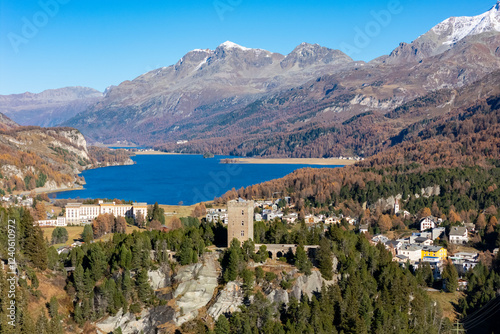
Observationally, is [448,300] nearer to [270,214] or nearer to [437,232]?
[437,232]

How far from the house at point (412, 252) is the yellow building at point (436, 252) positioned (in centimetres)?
88

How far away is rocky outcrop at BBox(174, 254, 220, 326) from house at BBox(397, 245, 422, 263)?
34643 mm

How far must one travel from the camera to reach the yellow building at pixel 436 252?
81.9 metres

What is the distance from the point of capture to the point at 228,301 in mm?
55344

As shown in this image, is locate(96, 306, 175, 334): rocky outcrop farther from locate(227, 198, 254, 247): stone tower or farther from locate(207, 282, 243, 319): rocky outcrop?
locate(227, 198, 254, 247): stone tower

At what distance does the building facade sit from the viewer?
4245 inches

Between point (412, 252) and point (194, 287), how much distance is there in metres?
38.2

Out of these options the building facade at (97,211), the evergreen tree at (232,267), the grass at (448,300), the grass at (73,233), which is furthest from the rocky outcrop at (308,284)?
the building facade at (97,211)

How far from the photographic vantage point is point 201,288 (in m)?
56.5

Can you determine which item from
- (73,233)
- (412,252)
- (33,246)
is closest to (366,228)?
(412,252)

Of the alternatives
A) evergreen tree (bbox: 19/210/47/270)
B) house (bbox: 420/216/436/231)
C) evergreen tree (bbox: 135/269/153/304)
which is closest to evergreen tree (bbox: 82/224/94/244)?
evergreen tree (bbox: 19/210/47/270)

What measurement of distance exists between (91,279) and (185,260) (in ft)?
31.2

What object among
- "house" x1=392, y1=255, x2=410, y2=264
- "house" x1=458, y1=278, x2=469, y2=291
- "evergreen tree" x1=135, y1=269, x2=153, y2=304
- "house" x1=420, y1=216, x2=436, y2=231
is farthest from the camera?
"house" x1=420, y1=216, x2=436, y2=231

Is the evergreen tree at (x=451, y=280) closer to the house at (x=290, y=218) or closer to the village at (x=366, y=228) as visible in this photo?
the village at (x=366, y=228)
